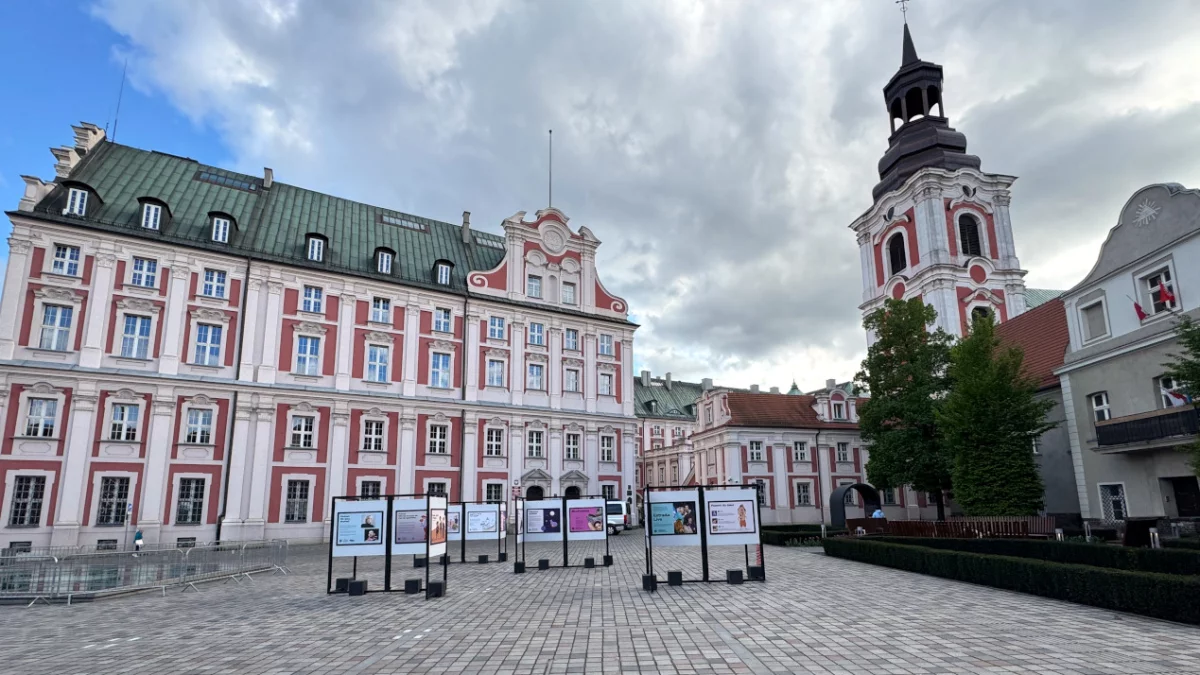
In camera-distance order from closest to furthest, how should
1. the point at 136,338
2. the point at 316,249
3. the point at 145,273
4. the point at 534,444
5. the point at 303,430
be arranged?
1. the point at 136,338
2. the point at 145,273
3. the point at 303,430
4. the point at 316,249
5. the point at 534,444

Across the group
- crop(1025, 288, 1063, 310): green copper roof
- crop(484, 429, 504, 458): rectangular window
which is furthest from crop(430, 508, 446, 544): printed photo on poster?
crop(1025, 288, 1063, 310): green copper roof

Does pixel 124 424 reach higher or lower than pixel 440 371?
lower

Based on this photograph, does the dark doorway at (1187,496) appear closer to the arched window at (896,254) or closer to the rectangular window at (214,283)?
the arched window at (896,254)

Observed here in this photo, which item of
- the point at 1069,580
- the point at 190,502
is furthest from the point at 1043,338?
the point at 190,502

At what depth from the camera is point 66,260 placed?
33.0 m

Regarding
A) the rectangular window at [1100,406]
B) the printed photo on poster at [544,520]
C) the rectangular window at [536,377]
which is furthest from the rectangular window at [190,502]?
the rectangular window at [1100,406]

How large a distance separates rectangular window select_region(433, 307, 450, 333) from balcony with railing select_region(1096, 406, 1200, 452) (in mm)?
35210

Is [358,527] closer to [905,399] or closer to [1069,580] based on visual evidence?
[1069,580]

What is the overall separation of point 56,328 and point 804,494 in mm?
50191

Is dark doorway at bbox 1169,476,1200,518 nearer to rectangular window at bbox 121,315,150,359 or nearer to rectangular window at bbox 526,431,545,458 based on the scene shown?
rectangular window at bbox 526,431,545,458

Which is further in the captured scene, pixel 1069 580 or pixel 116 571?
pixel 116 571

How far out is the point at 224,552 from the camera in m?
20.2

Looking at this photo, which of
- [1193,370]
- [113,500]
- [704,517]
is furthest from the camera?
[113,500]

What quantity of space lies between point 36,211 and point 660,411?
6862 cm
